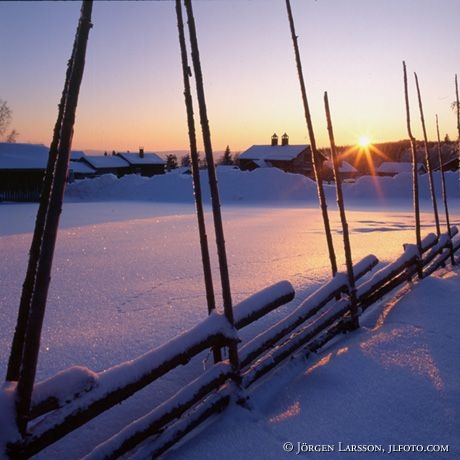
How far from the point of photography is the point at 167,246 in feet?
31.3

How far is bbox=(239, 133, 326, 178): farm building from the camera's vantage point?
154 ft

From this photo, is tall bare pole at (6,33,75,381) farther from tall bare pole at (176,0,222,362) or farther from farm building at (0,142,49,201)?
A: farm building at (0,142,49,201)

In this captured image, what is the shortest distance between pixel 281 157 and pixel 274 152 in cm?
174

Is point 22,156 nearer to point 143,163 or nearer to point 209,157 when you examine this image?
point 143,163

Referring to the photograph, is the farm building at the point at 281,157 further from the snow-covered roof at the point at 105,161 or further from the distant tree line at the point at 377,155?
the distant tree line at the point at 377,155

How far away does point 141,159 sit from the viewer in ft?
177

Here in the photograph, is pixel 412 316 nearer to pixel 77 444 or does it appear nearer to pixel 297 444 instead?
pixel 297 444

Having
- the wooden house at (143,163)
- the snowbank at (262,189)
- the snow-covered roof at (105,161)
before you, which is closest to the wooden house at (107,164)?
the snow-covered roof at (105,161)

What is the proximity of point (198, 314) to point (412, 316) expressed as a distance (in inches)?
85.8

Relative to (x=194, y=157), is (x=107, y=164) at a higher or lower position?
higher

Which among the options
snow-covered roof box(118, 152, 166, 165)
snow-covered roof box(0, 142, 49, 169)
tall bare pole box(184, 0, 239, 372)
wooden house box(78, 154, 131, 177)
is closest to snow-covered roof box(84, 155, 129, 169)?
wooden house box(78, 154, 131, 177)

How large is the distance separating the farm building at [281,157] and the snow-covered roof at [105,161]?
14355mm

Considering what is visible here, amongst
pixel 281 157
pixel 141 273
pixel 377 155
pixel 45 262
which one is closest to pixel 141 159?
pixel 281 157

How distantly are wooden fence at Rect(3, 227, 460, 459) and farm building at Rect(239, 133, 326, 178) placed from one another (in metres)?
43.4
